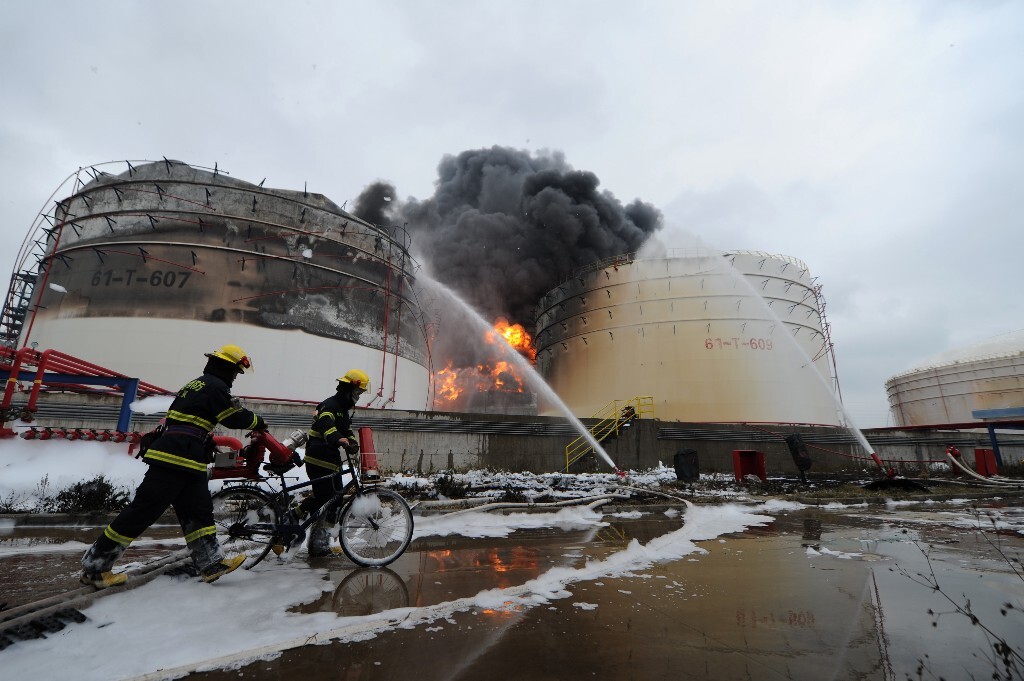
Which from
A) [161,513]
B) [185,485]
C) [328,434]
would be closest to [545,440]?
[328,434]

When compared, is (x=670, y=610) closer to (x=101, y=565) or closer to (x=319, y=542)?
(x=319, y=542)

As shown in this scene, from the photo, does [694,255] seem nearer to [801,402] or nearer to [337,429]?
[801,402]

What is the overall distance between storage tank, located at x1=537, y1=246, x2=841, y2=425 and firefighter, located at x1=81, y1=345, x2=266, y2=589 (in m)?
22.2

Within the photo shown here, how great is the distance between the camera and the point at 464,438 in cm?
1446

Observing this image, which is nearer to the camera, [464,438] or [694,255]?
[464,438]

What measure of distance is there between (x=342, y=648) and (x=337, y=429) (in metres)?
2.48

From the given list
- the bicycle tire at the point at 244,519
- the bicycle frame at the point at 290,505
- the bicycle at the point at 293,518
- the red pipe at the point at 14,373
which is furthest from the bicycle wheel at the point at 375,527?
the red pipe at the point at 14,373

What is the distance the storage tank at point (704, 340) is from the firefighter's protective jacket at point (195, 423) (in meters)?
22.2

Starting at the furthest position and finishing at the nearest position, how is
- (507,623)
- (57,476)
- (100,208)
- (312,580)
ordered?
(100,208), (57,476), (312,580), (507,623)

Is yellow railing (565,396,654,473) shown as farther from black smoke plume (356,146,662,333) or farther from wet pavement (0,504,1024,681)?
black smoke plume (356,146,662,333)

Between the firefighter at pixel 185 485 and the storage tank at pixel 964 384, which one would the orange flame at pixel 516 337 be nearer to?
the firefighter at pixel 185 485

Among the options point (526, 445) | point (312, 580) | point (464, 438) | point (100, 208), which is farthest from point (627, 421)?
point (100, 208)

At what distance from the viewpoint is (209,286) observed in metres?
16.9

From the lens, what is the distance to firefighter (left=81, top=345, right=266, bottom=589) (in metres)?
3.25
